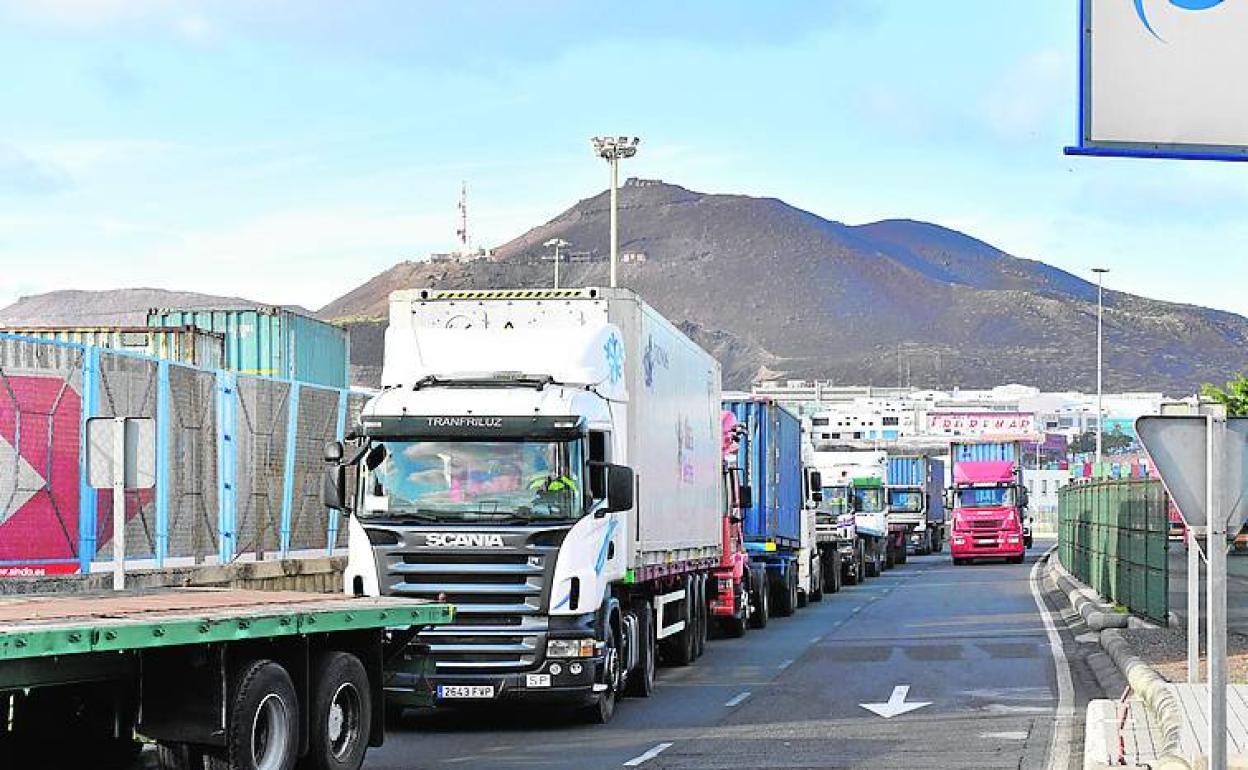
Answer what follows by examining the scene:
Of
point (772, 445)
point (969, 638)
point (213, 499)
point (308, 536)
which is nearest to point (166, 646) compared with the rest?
point (213, 499)

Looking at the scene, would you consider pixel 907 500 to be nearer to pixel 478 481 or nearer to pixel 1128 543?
pixel 1128 543

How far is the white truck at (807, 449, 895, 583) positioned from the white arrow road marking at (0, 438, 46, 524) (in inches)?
1131

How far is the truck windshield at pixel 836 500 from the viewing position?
176 ft

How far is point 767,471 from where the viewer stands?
34.1 metres

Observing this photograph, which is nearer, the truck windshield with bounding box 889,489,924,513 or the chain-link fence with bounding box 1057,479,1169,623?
the chain-link fence with bounding box 1057,479,1169,623

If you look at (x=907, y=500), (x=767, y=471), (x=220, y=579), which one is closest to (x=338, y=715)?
(x=220, y=579)

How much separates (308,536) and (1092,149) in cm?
1251

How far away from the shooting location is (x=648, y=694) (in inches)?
783

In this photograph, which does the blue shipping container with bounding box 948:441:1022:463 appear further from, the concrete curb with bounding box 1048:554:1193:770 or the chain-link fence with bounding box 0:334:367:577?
the chain-link fence with bounding box 0:334:367:577

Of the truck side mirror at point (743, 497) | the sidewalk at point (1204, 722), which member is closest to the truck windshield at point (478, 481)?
the sidewalk at point (1204, 722)

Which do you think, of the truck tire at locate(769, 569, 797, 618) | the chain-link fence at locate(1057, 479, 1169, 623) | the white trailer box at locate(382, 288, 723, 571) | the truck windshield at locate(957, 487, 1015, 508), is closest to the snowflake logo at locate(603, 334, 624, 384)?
the white trailer box at locate(382, 288, 723, 571)

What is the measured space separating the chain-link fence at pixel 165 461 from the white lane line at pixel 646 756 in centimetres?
518

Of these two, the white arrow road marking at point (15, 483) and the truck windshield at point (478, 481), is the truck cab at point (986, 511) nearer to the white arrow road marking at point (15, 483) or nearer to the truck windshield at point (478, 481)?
the truck windshield at point (478, 481)

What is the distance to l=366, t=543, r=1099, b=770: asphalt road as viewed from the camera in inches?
587
